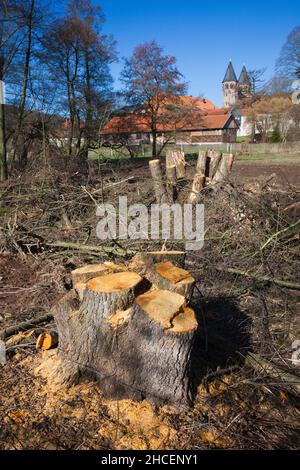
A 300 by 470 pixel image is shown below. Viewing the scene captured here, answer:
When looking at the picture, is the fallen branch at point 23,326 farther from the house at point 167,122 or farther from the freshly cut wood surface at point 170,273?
the house at point 167,122

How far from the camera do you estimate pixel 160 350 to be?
207 centimetres

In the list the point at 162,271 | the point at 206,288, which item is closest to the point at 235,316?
the point at 206,288

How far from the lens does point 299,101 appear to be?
2862cm

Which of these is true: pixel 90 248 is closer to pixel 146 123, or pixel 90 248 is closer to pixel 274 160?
pixel 274 160

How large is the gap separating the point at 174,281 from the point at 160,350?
0.47 m

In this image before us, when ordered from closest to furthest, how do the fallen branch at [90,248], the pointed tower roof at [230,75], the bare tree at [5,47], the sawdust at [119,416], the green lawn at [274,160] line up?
the sawdust at [119,416]
the fallen branch at [90,248]
the bare tree at [5,47]
the green lawn at [274,160]
the pointed tower roof at [230,75]

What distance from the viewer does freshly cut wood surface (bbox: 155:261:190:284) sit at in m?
2.38

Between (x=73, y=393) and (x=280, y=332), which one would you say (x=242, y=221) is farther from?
(x=73, y=393)

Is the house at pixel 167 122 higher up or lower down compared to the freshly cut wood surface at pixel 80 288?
higher up

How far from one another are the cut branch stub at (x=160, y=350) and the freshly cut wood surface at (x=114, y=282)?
119mm

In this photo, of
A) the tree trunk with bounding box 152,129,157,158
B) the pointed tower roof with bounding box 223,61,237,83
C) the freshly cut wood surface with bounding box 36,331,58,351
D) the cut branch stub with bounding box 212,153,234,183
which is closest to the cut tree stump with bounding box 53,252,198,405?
the freshly cut wood surface with bounding box 36,331,58,351

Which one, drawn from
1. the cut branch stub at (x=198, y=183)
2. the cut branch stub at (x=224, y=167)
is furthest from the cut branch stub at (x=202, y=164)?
the cut branch stub at (x=224, y=167)

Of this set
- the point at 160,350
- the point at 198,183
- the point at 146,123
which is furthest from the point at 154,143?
the point at 160,350

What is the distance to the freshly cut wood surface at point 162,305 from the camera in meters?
2.05
